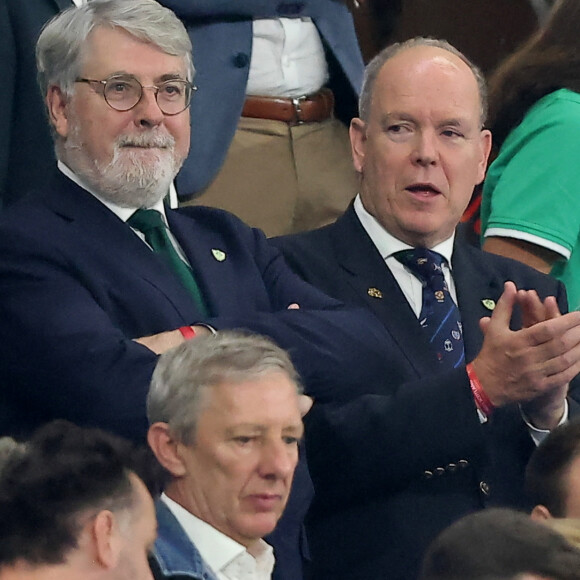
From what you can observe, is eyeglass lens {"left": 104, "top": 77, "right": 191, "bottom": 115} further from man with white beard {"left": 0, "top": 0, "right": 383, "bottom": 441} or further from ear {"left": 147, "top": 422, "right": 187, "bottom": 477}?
ear {"left": 147, "top": 422, "right": 187, "bottom": 477}

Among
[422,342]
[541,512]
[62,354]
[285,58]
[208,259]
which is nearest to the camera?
[62,354]

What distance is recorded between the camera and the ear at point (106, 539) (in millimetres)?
1779

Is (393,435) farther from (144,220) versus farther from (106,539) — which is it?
(106,539)

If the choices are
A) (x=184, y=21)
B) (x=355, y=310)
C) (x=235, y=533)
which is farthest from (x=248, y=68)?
(x=235, y=533)

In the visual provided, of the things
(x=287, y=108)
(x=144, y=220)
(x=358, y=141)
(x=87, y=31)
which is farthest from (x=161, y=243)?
(x=287, y=108)

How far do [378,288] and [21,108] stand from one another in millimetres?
732

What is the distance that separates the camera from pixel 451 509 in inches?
101

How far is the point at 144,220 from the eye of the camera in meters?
2.57

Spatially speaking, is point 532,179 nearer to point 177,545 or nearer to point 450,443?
point 450,443

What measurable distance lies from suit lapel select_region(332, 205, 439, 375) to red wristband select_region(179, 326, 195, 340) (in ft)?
1.53

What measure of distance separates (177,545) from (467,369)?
637 mm

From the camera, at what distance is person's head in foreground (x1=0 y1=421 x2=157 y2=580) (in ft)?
5.79

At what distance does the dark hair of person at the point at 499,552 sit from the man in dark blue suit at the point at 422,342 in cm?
61

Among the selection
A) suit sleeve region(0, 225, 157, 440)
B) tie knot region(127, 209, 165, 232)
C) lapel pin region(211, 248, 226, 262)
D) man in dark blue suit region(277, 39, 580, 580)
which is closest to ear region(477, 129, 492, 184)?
man in dark blue suit region(277, 39, 580, 580)
